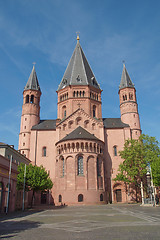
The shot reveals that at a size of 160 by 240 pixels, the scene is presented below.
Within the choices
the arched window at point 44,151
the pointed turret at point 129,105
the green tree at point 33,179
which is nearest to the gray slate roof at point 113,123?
the pointed turret at point 129,105

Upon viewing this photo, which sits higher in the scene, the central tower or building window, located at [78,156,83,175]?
the central tower

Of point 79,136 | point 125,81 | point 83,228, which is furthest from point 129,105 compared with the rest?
point 83,228

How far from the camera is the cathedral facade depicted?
4362 cm

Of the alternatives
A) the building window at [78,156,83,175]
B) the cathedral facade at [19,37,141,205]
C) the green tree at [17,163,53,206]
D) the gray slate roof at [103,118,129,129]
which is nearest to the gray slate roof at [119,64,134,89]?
the cathedral facade at [19,37,141,205]

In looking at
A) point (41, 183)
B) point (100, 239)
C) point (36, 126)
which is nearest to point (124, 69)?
point (36, 126)

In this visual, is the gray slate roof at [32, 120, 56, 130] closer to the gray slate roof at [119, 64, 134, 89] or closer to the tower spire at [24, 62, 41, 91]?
the tower spire at [24, 62, 41, 91]

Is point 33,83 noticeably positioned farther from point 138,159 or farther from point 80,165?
point 138,159

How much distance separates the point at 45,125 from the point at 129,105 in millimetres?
23241

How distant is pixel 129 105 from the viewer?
57812 millimetres

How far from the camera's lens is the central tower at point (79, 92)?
5812 centimetres

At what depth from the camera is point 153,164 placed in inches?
1672

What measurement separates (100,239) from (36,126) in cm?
4823

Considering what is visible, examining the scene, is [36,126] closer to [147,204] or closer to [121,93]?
[121,93]

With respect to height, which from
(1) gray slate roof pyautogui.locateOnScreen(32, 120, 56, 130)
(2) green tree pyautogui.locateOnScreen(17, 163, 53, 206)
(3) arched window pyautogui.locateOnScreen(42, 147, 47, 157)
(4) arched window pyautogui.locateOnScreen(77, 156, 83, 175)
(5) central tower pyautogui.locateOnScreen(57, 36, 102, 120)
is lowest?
(2) green tree pyautogui.locateOnScreen(17, 163, 53, 206)
